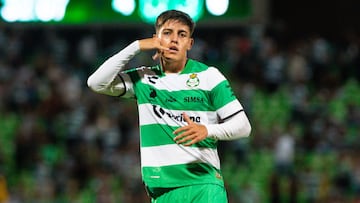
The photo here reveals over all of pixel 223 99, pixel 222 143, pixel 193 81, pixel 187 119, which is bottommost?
pixel 222 143

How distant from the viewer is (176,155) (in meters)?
5.25

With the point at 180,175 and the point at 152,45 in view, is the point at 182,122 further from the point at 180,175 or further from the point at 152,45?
the point at 152,45

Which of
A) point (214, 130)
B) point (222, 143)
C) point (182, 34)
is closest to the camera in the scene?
point (214, 130)

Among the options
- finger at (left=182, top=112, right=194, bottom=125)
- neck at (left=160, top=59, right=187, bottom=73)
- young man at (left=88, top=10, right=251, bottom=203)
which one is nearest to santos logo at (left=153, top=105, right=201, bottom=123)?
young man at (left=88, top=10, right=251, bottom=203)

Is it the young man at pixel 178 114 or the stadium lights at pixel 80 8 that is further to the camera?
the stadium lights at pixel 80 8

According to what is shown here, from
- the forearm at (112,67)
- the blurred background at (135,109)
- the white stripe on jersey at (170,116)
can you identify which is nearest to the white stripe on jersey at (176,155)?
the white stripe on jersey at (170,116)

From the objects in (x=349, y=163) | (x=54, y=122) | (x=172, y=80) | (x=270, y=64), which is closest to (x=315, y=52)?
(x=270, y=64)

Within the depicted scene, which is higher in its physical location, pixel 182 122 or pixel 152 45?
pixel 152 45

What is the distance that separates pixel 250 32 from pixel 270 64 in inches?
45.5

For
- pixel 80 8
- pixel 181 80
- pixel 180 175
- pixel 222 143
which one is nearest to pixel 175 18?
pixel 181 80

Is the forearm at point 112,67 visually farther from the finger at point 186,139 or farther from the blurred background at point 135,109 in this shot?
the blurred background at point 135,109

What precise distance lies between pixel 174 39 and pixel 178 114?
427 millimetres

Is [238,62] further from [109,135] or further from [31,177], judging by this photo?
[31,177]

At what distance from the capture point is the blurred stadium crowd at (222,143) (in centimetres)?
1096
